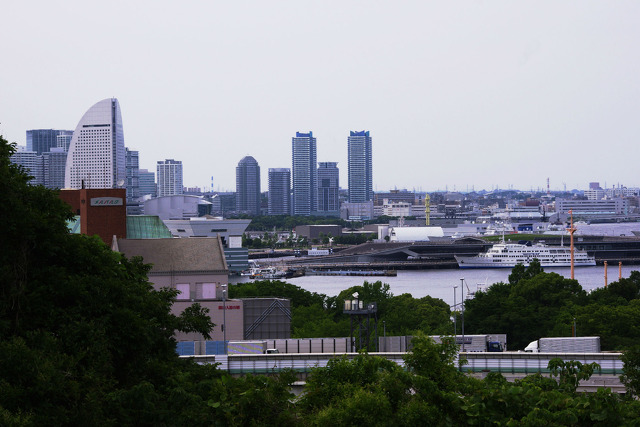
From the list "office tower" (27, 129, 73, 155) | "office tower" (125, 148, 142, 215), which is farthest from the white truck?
"office tower" (27, 129, 73, 155)

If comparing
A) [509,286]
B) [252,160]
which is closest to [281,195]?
[252,160]

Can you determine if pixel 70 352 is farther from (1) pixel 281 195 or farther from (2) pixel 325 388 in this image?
(1) pixel 281 195

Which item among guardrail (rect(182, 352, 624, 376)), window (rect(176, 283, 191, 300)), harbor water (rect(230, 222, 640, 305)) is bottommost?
harbor water (rect(230, 222, 640, 305))

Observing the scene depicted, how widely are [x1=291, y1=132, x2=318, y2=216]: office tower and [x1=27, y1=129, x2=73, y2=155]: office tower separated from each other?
46221 mm

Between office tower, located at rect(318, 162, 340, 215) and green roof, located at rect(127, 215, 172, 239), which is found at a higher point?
office tower, located at rect(318, 162, 340, 215)

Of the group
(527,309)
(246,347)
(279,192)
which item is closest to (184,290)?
(246,347)

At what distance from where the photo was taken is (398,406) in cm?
940

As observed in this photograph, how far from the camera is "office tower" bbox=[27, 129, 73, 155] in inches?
6566

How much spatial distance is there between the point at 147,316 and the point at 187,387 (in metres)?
1.10

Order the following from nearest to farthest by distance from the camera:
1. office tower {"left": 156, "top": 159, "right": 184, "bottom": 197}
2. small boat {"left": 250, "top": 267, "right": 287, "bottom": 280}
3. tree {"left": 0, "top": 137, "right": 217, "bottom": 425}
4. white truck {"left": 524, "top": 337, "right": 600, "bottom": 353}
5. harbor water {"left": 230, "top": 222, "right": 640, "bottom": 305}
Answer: tree {"left": 0, "top": 137, "right": 217, "bottom": 425} < white truck {"left": 524, "top": 337, "right": 600, "bottom": 353} < harbor water {"left": 230, "top": 222, "right": 640, "bottom": 305} < small boat {"left": 250, "top": 267, "right": 287, "bottom": 280} < office tower {"left": 156, "top": 159, "right": 184, "bottom": 197}

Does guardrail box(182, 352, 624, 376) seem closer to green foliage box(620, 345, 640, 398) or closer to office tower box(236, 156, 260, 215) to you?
green foliage box(620, 345, 640, 398)

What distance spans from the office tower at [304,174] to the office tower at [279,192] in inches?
83.7

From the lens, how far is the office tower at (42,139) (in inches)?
6566

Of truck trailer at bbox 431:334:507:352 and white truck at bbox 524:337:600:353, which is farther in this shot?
truck trailer at bbox 431:334:507:352
